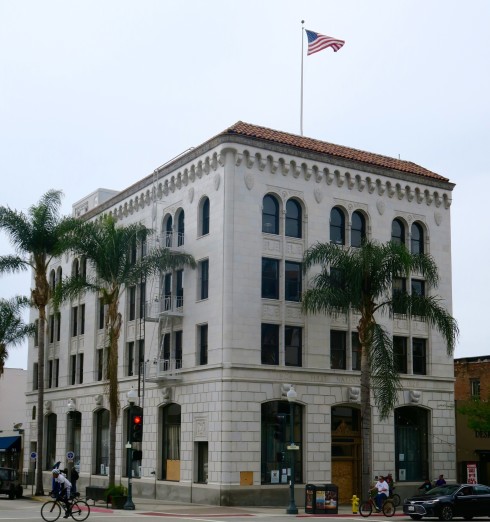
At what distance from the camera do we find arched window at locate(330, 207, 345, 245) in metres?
43.4

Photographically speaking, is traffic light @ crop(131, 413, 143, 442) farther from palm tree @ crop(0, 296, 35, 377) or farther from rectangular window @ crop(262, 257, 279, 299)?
palm tree @ crop(0, 296, 35, 377)

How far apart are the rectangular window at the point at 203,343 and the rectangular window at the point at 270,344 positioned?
8.56ft

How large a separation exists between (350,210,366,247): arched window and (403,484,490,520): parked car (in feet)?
45.7

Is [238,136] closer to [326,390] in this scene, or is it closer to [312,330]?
[312,330]

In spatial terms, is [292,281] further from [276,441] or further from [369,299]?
[276,441]

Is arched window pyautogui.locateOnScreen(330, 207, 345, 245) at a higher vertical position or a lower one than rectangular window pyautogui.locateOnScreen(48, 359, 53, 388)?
higher

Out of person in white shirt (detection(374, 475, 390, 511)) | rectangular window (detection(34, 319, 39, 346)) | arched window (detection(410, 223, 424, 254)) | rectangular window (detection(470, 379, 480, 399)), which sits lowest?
person in white shirt (detection(374, 475, 390, 511))

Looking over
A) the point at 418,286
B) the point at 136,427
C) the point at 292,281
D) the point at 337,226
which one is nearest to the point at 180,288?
the point at 292,281

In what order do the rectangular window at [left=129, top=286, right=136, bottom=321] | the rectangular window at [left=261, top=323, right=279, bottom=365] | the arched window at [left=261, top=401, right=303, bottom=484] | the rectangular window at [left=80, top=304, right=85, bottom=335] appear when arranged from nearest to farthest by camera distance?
the arched window at [left=261, top=401, right=303, bottom=484]
the rectangular window at [left=261, top=323, right=279, bottom=365]
the rectangular window at [left=129, top=286, right=136, bottom=321]
the rectangular window at [left=80, top=304, right=85, bottom=335]

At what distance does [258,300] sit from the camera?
39938mm

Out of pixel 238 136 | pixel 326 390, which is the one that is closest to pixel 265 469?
pixel 326 390

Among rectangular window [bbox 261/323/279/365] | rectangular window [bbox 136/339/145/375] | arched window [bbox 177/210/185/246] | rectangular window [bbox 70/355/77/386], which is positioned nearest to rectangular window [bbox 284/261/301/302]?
rectangular window [bbox 261/323/279/365]

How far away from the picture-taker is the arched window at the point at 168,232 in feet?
145

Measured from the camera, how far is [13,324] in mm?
61500
